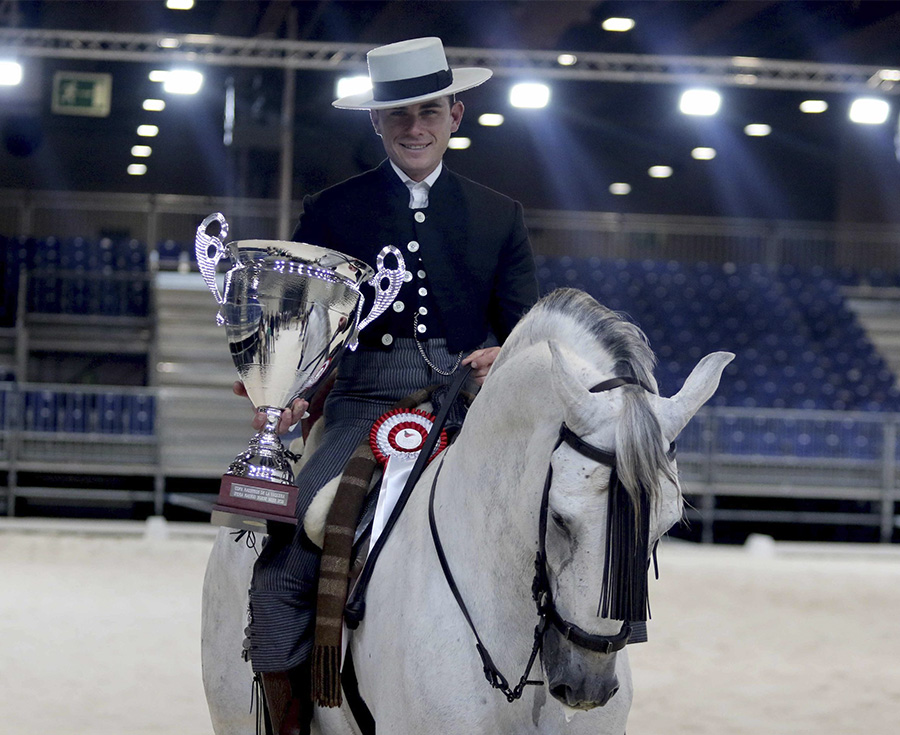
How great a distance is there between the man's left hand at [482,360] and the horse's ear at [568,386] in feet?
2.03

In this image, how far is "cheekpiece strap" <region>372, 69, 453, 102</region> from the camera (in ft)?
8.34

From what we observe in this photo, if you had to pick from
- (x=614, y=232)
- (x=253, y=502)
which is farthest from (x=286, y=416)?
(x=614, y=232)

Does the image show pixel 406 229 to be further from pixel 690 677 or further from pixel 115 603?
pixel 115 603

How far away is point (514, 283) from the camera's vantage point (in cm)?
265

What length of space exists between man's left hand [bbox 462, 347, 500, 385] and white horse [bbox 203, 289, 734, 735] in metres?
0.22

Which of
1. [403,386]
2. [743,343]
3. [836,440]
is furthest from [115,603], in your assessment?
[743,343]

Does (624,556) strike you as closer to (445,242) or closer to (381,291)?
(381,291)

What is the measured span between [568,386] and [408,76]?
1093mm

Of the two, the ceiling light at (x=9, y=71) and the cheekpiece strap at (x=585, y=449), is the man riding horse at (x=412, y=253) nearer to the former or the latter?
the cheekpiece strap at (x=585, y=449)

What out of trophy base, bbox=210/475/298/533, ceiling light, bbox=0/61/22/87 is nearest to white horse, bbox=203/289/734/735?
trophy base, bbox=210/475/298/533

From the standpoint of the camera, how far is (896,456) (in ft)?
36.8

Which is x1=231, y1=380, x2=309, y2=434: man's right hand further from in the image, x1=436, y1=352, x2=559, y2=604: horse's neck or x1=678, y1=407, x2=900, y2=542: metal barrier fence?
x1=678, y1=407, x2=900, y2=542: metal barrier fence

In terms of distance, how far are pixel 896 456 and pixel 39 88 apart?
43.4ft

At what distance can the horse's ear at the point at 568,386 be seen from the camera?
1.73 meters
